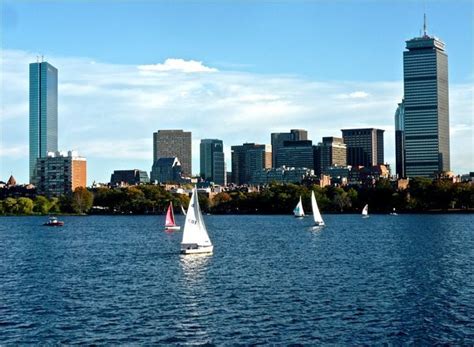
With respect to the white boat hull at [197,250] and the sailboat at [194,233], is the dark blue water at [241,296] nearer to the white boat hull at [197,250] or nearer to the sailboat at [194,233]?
the white boat hull at [197,250]

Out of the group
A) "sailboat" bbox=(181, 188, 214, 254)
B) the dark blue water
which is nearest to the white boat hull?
"sailboat" bbox=(181, 188, 214, 254)

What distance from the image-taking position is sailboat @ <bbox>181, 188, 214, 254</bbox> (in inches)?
3428

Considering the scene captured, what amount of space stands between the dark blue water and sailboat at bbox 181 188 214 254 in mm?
1758

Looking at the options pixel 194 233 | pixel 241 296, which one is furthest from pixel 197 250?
pixel 241 296

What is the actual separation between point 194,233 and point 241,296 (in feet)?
105

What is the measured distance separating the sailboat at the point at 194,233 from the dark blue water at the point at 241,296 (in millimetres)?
1758

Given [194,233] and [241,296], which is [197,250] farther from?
[241,296]

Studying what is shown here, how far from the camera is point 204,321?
1929 inches

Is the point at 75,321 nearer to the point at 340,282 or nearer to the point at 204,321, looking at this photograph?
the point at 204,321

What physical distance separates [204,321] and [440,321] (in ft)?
46.5

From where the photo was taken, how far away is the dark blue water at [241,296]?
45.4m

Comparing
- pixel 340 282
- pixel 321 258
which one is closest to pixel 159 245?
pixel 321 258

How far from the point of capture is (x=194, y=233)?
294 ft

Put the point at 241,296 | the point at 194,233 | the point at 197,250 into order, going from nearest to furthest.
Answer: the point at 241,296 < the point at 194,233 < the point at 197,250
